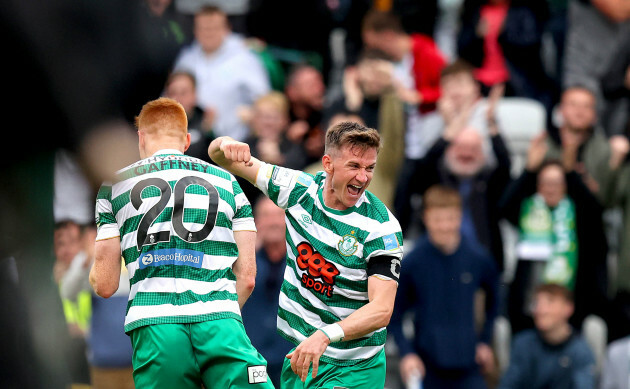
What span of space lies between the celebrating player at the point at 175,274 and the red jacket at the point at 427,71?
549cm

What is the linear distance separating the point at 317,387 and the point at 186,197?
1.40 m

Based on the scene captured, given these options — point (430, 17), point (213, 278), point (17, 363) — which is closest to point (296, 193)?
point (213, 278)

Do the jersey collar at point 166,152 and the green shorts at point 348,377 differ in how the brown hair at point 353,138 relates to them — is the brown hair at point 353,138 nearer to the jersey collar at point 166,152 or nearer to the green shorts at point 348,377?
the jersey collar at point 166,152

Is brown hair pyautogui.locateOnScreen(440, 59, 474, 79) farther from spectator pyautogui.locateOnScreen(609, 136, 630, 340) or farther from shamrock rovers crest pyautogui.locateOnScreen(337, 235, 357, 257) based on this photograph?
shamrock rovers crest pyautogui.locateOnScreen(337, 235, 357, 257)

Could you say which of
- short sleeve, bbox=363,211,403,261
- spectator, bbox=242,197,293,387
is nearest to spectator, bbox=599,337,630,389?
spectator, bbox=242,197,293,387

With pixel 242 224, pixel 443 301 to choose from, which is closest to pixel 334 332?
pixel 242 224

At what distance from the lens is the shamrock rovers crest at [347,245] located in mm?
5012

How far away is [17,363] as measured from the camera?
2.01 metres

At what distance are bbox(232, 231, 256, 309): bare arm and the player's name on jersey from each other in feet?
1.29

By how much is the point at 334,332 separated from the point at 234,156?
1.18 meters

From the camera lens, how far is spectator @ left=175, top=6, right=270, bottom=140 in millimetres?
9469

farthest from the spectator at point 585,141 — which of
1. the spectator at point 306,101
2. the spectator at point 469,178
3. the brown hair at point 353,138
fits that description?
the brown hair at point 353,138

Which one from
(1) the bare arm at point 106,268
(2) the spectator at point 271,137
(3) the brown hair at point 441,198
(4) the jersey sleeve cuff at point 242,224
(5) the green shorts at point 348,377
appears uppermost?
(2) the spectator at point 271,137

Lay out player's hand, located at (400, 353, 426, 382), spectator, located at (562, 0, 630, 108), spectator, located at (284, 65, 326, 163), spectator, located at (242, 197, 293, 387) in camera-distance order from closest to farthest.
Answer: spectator, located at (242, 197, 293, 387), player's hand, located at (400, 353, 426, 382), spectator, located at (284, 65, 326, 163), spectator, located at (562, 0, 630, 108)
